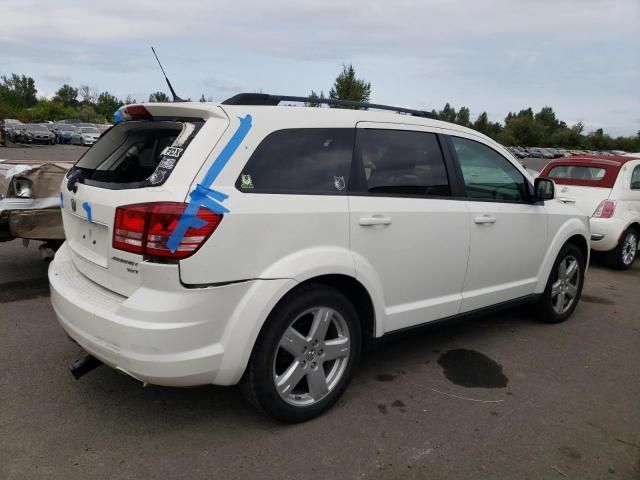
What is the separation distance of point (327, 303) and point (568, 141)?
112921 mm

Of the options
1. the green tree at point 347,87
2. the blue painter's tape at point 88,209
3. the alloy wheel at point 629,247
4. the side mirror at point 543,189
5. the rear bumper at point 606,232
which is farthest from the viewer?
the green tree at point 347,87

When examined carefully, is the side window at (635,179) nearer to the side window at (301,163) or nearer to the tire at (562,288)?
the tire at (562,288)

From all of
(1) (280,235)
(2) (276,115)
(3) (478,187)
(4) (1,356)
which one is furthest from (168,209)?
(3) (478,187)

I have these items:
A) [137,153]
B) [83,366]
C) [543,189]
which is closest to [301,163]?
[137,153]

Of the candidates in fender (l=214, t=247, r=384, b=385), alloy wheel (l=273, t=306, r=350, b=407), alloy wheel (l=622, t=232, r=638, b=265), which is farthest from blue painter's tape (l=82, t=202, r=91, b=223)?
alloy wheel (l=622, t=232, r=638, b=265)

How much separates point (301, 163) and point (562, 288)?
3240mm

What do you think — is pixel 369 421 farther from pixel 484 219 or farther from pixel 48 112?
pixel 48 112

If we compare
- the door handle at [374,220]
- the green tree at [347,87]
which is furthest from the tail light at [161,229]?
the green tree at [347,87]

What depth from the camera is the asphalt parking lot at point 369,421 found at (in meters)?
2.67

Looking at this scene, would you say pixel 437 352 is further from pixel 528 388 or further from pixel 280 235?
pixel 280 235

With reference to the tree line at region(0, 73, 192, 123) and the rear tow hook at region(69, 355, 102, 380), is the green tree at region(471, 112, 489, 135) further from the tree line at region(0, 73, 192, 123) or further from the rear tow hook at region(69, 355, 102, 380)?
the rear tow hook at region(69, 355, 102, 380)

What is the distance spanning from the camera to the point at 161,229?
98.3 inches

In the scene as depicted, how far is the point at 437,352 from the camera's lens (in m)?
4.18

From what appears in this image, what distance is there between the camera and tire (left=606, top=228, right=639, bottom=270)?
7.53 m
